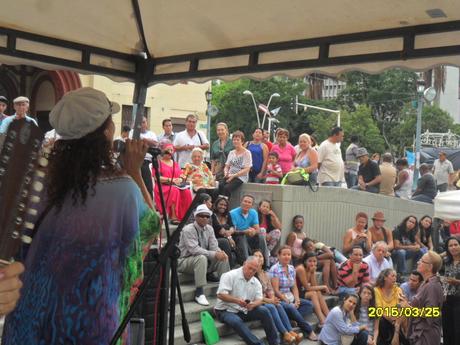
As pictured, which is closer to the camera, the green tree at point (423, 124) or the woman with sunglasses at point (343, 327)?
the woman with sunglasses at point (343, 327)

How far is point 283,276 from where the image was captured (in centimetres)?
853

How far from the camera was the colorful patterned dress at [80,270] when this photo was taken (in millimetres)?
1963

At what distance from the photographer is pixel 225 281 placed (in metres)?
7.67

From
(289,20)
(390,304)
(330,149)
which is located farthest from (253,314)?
(289,20)

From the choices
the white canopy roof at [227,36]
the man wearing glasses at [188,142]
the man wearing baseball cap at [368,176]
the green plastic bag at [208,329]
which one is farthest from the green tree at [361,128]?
the white canopy roof at [227,36]

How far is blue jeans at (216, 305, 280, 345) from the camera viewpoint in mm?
7527

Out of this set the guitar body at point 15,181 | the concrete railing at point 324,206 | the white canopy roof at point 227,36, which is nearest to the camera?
the guitar body at point 15,181

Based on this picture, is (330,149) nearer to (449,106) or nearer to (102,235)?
(102,235)

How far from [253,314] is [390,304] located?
6.54 feet

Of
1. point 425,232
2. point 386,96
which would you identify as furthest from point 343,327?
point 386,96

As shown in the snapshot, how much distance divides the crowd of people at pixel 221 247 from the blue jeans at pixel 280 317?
2 cm

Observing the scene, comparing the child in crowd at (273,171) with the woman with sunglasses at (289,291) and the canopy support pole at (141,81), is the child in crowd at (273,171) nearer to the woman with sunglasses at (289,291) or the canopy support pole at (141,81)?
the woman with sunglasses at (289,291)
